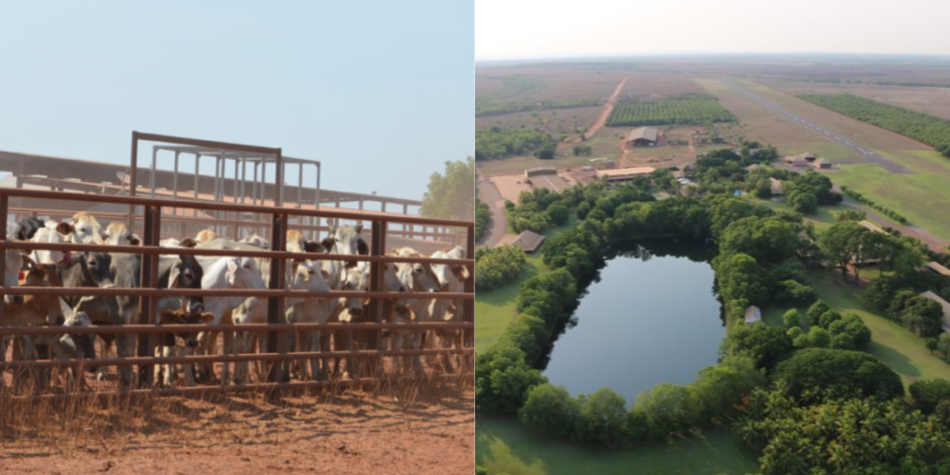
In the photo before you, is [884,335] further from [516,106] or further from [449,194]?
[449,194]

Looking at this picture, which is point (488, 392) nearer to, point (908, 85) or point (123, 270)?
point (908, 85)

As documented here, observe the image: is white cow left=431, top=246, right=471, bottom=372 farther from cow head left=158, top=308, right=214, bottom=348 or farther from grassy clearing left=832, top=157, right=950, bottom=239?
grassy clearing left=832, top=157, right=950, bottom=239

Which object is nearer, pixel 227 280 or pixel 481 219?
pixel 481 219

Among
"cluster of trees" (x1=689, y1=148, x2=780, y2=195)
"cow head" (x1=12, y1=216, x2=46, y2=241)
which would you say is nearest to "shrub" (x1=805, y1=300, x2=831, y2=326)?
"cluster of trees" (x1=689, y1=148, x2=780, y2=195)

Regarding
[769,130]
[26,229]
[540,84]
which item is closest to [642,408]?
[769,130]

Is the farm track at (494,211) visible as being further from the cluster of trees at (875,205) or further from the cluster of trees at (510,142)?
the cluster of trees at (875,205)

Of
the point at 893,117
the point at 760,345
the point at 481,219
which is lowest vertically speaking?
the point at 760,345

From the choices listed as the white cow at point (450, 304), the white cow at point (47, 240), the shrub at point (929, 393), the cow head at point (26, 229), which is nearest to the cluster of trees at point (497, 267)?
the shrub at point (929, 393)
